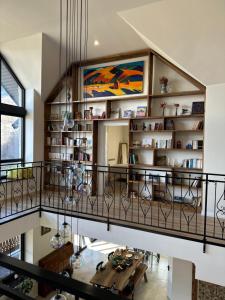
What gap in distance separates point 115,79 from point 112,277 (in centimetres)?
522

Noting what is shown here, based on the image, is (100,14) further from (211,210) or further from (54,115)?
(211,210)

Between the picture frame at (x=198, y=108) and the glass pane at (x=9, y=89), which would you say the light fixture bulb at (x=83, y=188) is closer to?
the picture frame at (x=198, y=108)

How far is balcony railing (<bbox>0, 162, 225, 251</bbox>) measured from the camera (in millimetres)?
4070

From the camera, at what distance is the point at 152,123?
20.5 feet

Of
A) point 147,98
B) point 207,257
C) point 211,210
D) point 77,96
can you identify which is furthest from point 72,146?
point 207,257

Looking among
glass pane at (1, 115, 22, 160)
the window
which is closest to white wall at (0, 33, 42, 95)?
the window

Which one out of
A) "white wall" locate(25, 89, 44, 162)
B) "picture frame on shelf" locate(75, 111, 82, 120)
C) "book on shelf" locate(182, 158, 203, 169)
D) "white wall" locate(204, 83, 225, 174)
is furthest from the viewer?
"picture frame on shelf" locate(75, 111, 82, 120)

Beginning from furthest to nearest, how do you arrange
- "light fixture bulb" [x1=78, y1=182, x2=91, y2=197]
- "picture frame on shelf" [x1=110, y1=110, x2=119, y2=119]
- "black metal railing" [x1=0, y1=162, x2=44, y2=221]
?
"picture frame on shelf" [x1=110, y1=110, x2=119, y2=119] < "black metal railing" [x1=0, y1=162, x2=44, y2=221] < "light fixture bulb" [x1=78, y1=182, x2=91, y2=197]

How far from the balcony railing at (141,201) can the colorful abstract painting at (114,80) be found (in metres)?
2.22

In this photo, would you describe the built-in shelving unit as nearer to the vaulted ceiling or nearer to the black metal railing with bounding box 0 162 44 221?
the vaulted ceiling

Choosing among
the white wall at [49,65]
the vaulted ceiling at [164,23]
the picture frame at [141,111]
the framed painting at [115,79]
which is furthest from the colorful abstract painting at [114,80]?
the vaulted ceiling at [164,23]

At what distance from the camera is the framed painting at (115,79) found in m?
6.24

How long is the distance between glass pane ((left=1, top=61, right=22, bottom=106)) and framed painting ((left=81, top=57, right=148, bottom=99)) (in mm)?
1848

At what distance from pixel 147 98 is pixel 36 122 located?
3.28 metres
